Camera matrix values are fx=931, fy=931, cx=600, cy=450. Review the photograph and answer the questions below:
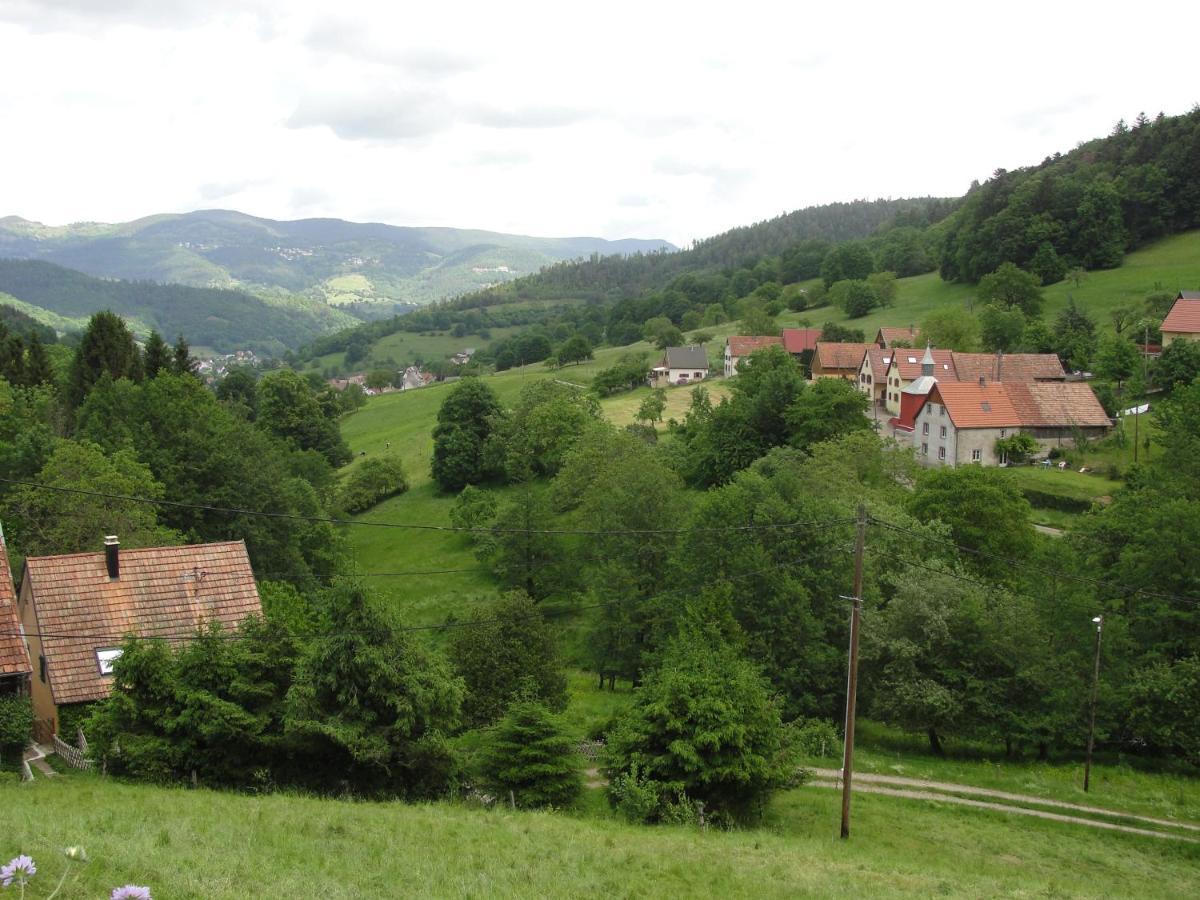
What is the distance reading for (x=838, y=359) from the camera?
88.7 meters

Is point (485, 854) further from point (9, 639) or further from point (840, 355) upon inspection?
A: point (840, 355)

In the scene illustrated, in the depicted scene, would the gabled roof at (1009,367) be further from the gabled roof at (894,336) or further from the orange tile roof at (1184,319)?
the gabled roof at (894,336)

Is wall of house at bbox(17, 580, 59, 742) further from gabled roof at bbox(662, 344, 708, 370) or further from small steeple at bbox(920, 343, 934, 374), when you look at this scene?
gabled roof at bbox(662, 344, 708, 370)

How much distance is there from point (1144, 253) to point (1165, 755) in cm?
9246

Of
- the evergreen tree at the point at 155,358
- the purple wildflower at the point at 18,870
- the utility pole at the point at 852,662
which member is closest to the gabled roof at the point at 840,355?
the evergreen tree at the point at 155,358

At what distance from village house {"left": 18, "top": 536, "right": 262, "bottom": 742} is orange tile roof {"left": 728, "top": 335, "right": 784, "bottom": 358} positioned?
80634 mm

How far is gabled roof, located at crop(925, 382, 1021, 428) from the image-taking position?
5716 centimetres

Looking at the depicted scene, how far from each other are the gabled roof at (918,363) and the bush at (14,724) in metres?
60.4

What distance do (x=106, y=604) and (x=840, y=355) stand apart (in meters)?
73.7

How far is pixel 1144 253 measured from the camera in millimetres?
105250

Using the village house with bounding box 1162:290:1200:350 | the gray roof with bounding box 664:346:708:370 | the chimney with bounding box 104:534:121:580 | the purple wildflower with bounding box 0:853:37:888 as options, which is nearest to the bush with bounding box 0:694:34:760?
the chimney with bounding box 104:534:121:580

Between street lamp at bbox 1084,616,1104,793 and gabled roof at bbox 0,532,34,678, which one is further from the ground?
gabled roof at bbox 0,532,34,678

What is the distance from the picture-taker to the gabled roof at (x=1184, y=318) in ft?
222

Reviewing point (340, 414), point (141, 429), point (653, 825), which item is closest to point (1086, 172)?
point (340, 414)
